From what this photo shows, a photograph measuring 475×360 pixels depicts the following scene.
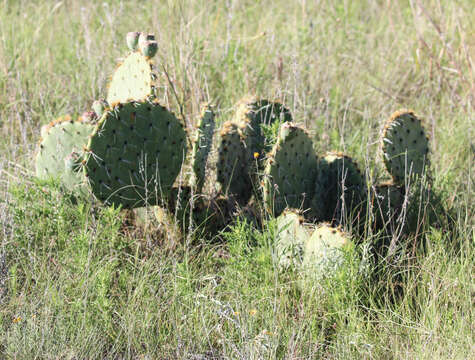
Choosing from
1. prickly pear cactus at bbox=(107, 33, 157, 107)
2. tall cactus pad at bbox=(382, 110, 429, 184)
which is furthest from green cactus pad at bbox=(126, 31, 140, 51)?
tall cactus pad at bbox=(382, 110, 429, 184)

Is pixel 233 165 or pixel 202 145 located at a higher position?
pixel 202 145

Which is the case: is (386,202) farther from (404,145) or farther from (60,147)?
(60,147)

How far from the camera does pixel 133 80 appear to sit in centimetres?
320

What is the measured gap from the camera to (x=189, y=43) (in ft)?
11.6

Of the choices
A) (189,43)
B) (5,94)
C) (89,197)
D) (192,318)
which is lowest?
(192,318)

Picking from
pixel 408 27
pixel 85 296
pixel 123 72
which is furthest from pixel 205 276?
pixel 408 27

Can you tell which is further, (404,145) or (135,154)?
(404,145)

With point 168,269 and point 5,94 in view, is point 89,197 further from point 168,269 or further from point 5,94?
point 5,94

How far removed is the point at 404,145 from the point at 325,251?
3.11 ft

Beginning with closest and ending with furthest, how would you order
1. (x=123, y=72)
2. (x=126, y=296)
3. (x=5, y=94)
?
(x=126, y=296) < (x=123, y=72) < (x=5, y=94)

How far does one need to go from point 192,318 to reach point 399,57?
3076mm

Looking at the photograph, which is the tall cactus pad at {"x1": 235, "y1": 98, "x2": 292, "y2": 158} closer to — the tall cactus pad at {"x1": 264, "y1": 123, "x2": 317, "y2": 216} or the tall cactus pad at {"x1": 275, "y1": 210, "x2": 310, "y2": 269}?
the tall cactus pad at {"x1": 264, "y1": 123, "x2": 317, "y2": 216}

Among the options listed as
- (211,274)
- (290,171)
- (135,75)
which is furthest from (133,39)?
(211,274)

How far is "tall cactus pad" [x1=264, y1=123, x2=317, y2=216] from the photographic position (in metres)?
2.96
